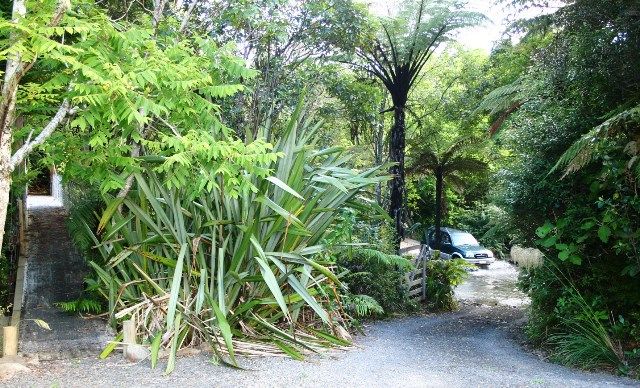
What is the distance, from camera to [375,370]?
4672 mm

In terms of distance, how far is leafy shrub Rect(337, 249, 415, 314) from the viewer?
28.7 ft

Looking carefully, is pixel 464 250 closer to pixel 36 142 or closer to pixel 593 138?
pixel 593 138

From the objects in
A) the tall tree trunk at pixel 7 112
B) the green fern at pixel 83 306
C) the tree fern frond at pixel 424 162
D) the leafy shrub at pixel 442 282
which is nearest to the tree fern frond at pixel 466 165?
the tree fern frond at pixel 424 162

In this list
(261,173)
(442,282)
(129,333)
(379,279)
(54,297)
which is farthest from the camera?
(442,282)

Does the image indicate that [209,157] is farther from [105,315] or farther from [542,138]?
[542,138]

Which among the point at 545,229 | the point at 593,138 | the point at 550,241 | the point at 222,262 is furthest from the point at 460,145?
the point at 222,262

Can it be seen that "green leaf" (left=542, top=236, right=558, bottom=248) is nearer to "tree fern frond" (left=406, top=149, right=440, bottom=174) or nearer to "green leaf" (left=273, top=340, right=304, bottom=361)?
"green leaf" (left=273, top=340, right=304, bottom=361)

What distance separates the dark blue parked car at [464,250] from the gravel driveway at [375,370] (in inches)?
473

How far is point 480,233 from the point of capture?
971 inches

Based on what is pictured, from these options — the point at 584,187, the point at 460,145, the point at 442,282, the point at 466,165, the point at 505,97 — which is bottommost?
the point at 442,282

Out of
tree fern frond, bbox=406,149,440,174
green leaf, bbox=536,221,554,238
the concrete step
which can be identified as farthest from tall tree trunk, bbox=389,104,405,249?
the concrete step

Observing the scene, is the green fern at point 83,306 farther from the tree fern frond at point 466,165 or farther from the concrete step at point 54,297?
the tree fern frond at point 466,165

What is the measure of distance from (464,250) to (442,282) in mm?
Answer: 8203

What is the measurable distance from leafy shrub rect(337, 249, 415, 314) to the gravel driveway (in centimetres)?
121
